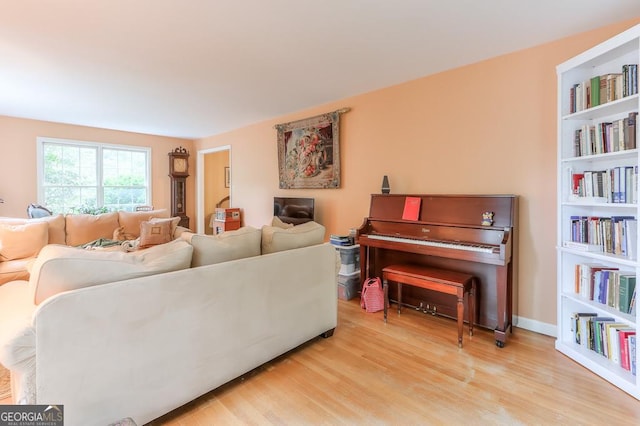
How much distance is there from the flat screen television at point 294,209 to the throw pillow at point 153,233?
1.56 meters

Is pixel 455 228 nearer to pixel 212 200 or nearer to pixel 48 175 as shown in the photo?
pixel 212 200

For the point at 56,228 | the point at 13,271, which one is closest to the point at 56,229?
the point at 56,228

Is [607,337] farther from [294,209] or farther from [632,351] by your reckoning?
[294,209]

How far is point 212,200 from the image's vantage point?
6992 mm

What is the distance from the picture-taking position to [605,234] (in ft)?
6.89

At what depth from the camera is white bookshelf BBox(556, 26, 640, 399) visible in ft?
6.49

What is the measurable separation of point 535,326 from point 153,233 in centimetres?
403

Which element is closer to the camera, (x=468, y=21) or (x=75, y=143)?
(x=468, y=21)

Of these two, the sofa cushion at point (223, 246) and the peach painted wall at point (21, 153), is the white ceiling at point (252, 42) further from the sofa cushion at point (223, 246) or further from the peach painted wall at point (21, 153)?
the sofa cushion at point (223, 246)

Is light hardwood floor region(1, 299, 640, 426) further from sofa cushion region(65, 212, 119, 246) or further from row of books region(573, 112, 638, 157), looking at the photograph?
sofa cushion region(65, 212, 119, 246)

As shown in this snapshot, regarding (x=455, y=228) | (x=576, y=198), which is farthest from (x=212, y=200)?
(x=576, y=198)

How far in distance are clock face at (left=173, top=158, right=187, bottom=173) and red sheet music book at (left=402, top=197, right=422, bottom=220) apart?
4957 millimetres

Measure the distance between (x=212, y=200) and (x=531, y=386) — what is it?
6.45m

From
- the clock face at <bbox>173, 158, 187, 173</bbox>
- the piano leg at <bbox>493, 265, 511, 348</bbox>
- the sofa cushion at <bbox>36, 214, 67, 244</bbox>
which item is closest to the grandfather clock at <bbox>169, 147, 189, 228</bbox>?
the clock face at <bbox>173, 158, 187, 173</bbox>
